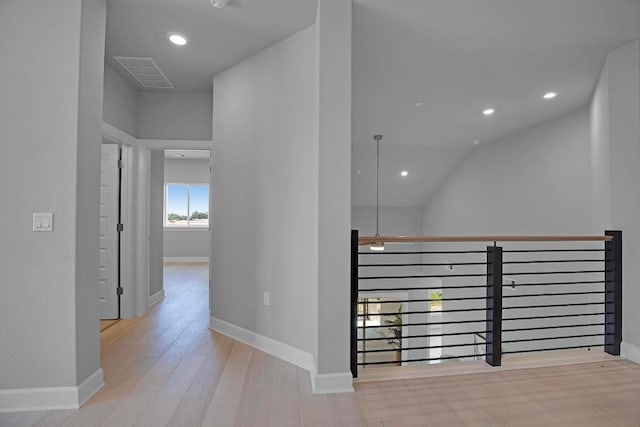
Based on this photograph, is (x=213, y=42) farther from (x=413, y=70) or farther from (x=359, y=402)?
(x=359, y=402)

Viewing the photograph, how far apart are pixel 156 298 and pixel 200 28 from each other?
3.45m

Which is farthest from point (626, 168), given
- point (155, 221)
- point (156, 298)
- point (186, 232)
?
point (186, 232)

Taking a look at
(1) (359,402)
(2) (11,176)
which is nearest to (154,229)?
(2) (11,176)

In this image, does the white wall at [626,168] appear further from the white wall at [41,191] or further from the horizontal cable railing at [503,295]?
the white wall at [41,191]

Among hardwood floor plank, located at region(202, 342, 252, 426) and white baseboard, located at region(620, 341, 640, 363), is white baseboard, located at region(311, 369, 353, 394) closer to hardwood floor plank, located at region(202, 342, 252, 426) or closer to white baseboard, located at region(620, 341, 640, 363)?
hardwood floor plank, located at region(202, 342, 252, 426)

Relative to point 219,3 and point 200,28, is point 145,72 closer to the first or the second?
point 200,28

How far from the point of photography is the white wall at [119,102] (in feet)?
11.4

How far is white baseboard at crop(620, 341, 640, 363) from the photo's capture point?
284cm

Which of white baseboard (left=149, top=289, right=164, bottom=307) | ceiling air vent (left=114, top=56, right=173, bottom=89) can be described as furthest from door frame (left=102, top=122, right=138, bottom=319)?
ceiling air vent (left=114, top=56, right=173, bottom=89)

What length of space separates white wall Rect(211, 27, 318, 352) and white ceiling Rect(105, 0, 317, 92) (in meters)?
0.16

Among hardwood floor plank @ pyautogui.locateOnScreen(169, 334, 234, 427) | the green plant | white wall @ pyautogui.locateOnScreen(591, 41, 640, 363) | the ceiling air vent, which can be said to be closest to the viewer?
hardwood floor plank @ pyautogui.locateOnScreen(169, 334, 234, 427)

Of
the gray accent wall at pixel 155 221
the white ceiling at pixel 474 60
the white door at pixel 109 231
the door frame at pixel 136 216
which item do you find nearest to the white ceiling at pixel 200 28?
the white ceiling at pixel 474 60

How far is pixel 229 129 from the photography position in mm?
3523

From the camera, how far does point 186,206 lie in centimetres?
938
